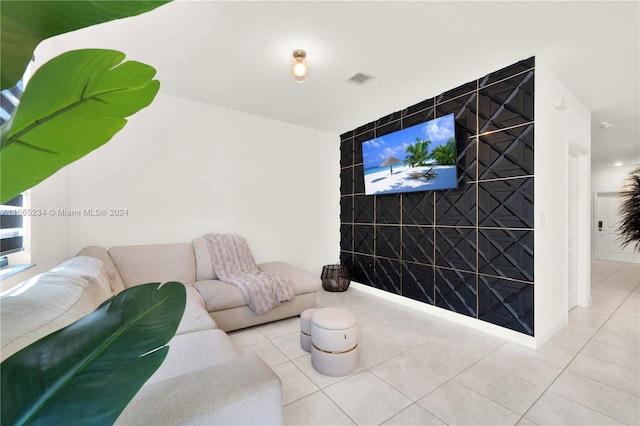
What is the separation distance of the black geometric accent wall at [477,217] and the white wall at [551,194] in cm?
8

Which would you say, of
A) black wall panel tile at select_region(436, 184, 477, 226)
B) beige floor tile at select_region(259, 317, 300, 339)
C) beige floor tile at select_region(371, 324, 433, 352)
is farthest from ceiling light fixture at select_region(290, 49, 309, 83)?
beige floor tile at select_region(371, 324, 433, 352)

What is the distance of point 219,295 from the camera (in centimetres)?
250

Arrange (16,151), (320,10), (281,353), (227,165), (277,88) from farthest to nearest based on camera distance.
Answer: (227,165) → (277,88) → (281,353) → (320,10) → (16,151)

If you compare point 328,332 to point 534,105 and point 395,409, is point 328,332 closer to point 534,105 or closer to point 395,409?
point 395,409

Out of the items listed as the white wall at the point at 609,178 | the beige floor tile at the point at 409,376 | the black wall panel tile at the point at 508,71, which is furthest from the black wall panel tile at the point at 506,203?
the white wall at the point at 609,178

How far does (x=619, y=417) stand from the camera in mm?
1590

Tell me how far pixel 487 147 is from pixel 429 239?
1.18 meters

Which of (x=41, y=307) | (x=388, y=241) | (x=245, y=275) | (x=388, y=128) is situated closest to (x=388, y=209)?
(x=388, y=241)

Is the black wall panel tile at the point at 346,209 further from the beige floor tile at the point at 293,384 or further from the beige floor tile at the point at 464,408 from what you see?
the beige floor tile at the point at 464,408

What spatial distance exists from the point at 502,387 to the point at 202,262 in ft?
9.73

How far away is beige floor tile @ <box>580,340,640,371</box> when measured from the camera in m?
2.14

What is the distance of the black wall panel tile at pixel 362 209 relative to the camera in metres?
4.02

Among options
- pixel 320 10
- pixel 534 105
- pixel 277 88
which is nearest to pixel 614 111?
pixel 534 105

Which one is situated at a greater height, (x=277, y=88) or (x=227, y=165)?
(x=277, y=88)
